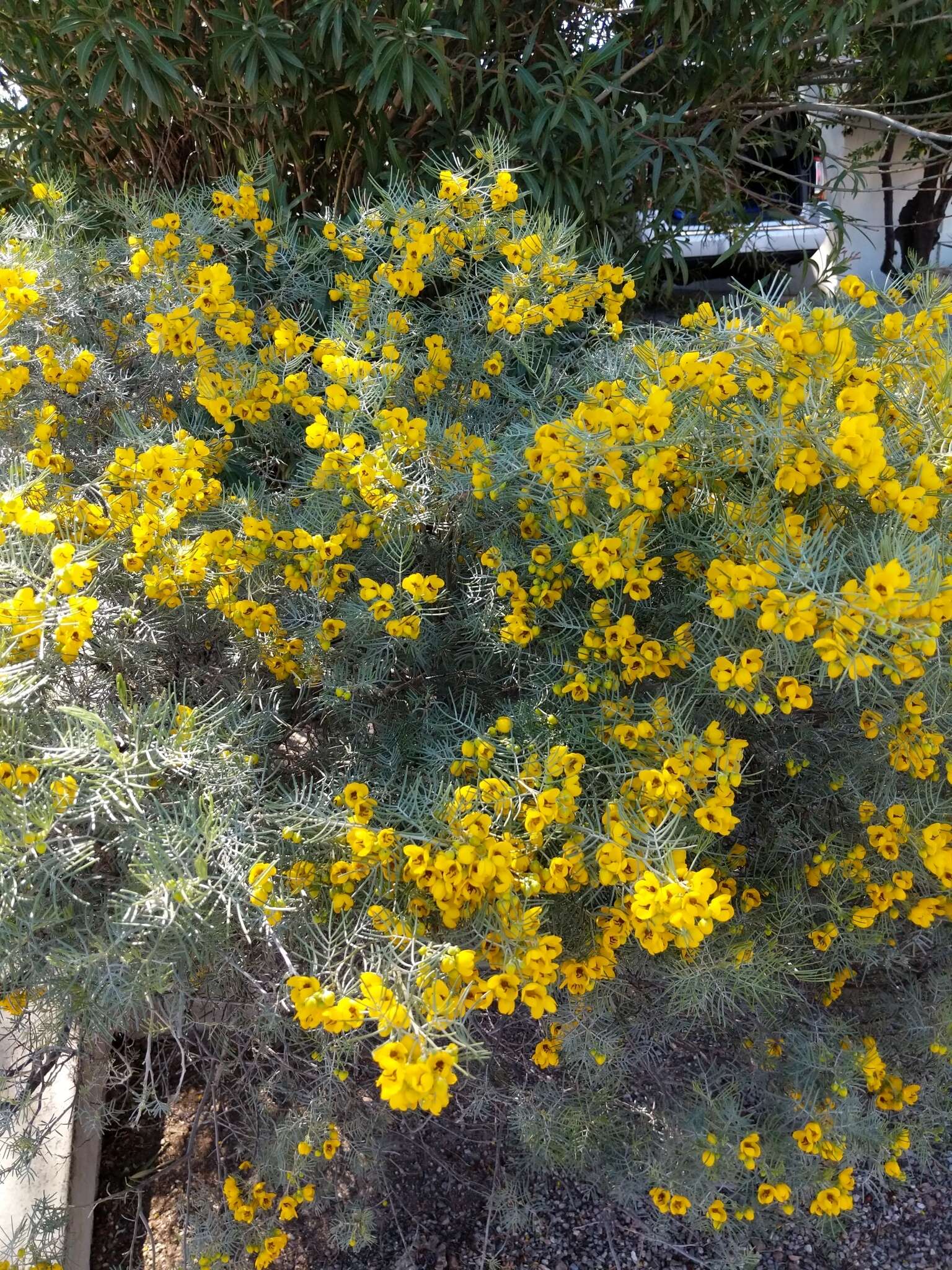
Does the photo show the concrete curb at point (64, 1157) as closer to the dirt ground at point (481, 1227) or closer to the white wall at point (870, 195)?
the dirt ground at point (481, 1227)

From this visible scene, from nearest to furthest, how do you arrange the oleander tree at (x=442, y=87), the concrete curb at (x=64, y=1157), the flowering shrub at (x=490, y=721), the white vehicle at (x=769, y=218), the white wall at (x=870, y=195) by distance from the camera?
the flowering shrub at (x=490, y=721) → the concrete curb at (x=64, y=1157) → the oleander tree at (x=442, y=87) → the white vehicle at (x=769, y=218) → the white wall at (x=870, y=195)

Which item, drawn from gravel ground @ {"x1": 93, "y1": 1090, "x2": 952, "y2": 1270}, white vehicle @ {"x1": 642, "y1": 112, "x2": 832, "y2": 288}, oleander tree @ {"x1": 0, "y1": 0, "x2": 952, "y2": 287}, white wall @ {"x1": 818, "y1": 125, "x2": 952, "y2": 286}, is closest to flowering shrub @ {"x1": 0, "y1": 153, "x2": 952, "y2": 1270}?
gravel ground @ {"x1": 93, "y1": 1090, "x2": 952, "y2": 1270}

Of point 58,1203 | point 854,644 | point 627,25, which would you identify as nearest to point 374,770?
point 854,644

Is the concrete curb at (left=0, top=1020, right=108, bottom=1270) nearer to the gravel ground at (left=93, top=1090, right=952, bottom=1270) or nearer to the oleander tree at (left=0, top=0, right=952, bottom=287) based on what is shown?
the gravel ground at (left=93, top=1090, right=952, bottom=1270)

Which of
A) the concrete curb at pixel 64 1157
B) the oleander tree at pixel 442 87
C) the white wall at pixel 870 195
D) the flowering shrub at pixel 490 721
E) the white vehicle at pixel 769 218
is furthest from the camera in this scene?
the white wall at pixel 870 195

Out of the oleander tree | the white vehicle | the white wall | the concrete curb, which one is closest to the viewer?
the concrete curb

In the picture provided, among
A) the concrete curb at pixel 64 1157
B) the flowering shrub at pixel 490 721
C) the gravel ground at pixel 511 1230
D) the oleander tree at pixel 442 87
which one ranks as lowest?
the gravel ground at pixel 511 1230

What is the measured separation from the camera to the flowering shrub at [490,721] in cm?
128

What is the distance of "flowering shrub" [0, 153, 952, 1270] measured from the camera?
1276 mm

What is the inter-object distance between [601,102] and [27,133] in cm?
199

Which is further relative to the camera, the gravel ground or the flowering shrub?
the gravel ground

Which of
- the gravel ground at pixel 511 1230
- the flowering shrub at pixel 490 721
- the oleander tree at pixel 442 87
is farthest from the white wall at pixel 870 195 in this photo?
the gravel ground at pixel 511 1230

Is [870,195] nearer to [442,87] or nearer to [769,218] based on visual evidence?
[769,218]

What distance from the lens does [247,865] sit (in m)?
1.35
